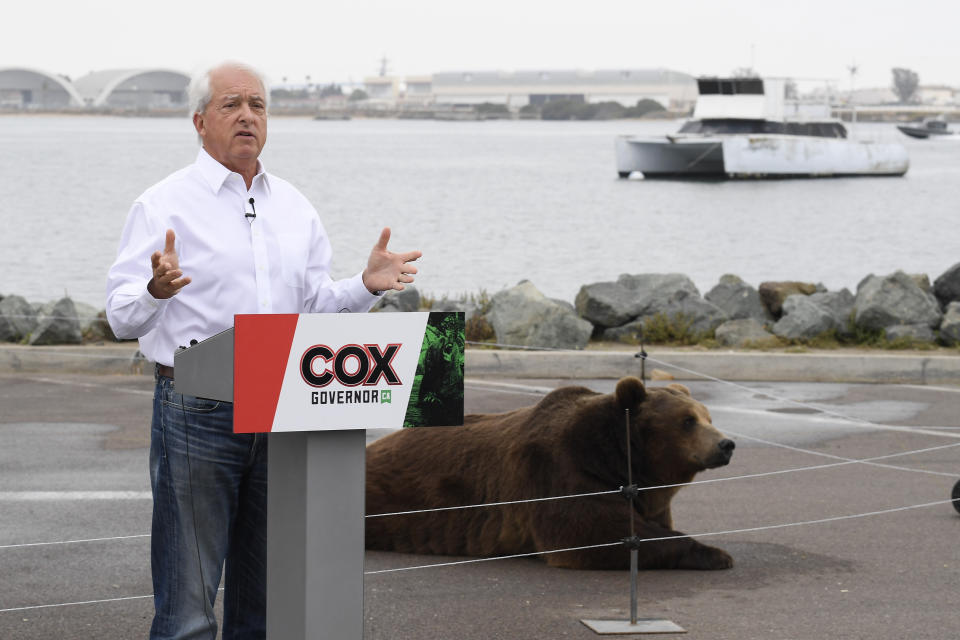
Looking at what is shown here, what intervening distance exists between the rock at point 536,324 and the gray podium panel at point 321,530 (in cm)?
1042

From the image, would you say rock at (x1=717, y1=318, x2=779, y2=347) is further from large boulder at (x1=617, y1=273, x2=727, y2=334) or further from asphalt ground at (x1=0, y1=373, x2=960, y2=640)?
asphalt ground at (x1=0, y1=373, x2=960, y2=640)

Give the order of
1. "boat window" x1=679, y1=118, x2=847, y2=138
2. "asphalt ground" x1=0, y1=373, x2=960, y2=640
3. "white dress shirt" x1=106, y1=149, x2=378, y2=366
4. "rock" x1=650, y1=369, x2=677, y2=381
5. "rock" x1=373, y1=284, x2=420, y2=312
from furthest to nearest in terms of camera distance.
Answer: "boat window" x1=679, y1=118, x2=847, y2=138 → "rock" x1=373, y1=284, x2=420, y2=312 → "rock" x1=650, y1=369, x2=677, y2=381 → "asphalt ground" x1=0, y1=373, x2=960, y2=640 → "white dress shirt" x1=106, y1=149, x2=378, y2=366

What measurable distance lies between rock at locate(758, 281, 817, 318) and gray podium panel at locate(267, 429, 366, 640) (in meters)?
14.6

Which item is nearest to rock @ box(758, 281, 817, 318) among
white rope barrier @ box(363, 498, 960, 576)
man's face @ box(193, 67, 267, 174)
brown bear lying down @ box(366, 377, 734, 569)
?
white rope barrier @ box(363, 498, 960, 576)

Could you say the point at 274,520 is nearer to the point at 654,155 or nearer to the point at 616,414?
the point at 616,414

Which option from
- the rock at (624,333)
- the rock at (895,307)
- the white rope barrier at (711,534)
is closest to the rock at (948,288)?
the rock at (895,307)

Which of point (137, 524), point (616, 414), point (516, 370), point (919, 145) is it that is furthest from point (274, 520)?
point (919, 145)

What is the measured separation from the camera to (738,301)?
17328 millimetres

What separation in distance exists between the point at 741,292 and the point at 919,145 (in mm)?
172884

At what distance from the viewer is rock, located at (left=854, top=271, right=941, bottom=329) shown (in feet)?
47.6

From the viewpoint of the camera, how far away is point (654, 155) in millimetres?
88375

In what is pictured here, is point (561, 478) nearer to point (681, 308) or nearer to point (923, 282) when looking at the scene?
point (681, 308)

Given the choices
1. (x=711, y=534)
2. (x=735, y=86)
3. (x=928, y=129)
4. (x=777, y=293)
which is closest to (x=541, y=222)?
(x=735, y=86)

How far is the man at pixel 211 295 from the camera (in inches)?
153
